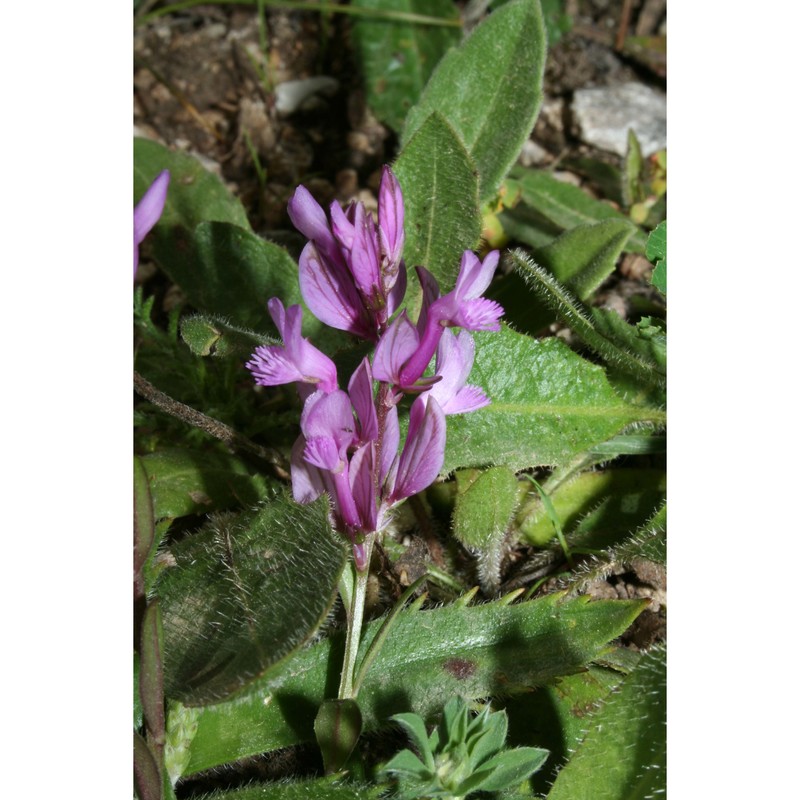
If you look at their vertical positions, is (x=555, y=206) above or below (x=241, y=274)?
above

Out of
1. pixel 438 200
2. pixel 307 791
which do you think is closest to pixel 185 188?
pixel 438 200

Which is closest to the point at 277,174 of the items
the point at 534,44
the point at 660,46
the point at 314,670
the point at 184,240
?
the point at 184,240

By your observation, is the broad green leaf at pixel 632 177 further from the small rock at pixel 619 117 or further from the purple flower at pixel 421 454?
the purple flower at pixel 421 454

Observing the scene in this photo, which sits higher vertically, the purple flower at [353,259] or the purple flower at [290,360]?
the purple flower at [353,259]

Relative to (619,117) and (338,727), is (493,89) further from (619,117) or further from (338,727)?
(338,727)

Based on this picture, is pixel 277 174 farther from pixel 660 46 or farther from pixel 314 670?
pixel 314 670

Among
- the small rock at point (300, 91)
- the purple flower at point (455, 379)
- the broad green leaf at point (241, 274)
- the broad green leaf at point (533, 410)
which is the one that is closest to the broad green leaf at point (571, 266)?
the broad green leaf at point (533, 410)
